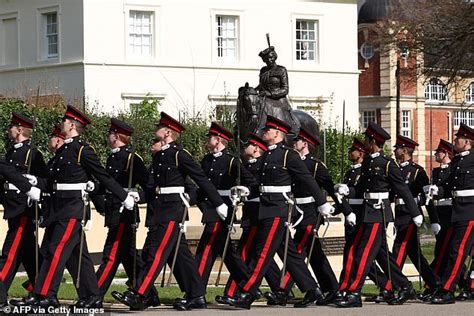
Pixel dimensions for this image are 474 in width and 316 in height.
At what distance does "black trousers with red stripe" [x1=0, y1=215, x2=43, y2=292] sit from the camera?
15.6 metres

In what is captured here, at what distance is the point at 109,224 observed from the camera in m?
16.1

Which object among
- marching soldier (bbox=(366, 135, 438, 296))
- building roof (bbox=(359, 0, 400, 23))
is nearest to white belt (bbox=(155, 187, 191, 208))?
marching soldier (bbox=(366, 135, 438, 296))

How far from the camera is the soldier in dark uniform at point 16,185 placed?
49.5 ft

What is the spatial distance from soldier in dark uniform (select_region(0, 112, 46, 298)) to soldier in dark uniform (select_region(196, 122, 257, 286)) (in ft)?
6.11

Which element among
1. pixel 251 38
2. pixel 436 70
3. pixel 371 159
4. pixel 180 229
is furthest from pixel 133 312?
pixel 251 38

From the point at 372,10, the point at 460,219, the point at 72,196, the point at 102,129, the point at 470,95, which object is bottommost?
the point at 460,219

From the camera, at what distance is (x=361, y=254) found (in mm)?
16562

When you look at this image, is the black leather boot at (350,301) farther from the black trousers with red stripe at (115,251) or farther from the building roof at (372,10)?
the building roof at (372,10)

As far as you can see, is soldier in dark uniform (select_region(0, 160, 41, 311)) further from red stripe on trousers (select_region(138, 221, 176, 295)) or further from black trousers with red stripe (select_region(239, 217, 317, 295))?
black trousers with red stripe (select_region(239, 217, 317, 295))

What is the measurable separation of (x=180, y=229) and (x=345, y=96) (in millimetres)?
37500

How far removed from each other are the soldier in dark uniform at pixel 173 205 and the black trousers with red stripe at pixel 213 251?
51 centimetres

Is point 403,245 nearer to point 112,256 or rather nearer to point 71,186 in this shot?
point 112,256

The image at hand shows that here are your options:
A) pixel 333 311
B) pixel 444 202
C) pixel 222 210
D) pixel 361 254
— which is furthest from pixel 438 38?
pixel 222 210

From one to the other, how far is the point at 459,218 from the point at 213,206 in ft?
9.35
